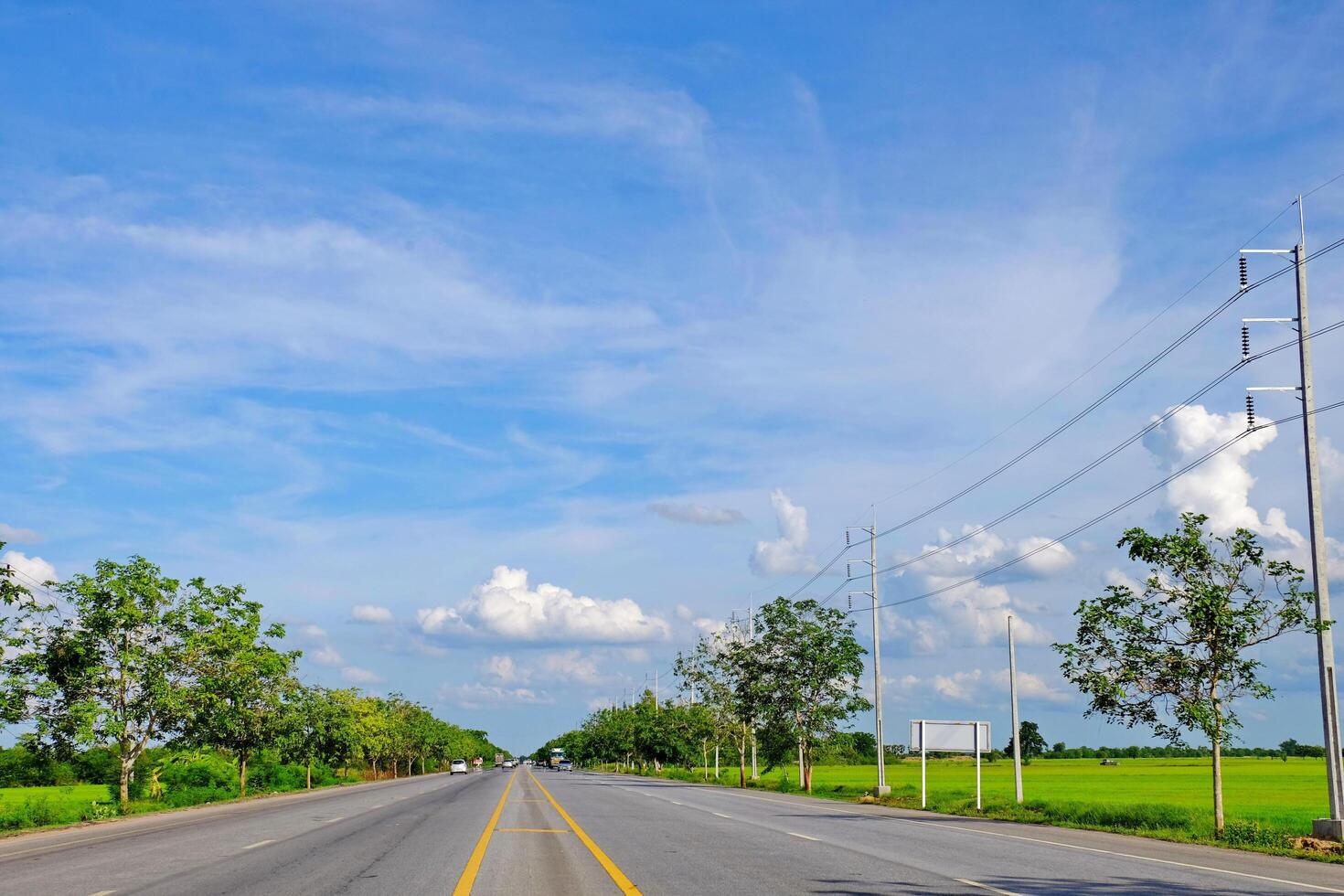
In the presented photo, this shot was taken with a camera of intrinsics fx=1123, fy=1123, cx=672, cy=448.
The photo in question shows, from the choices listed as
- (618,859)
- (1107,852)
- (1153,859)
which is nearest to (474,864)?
(618,859)

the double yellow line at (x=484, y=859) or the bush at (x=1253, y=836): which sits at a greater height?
the double yellow line at (x=484, y=859)

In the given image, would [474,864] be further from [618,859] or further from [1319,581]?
[1319,581]

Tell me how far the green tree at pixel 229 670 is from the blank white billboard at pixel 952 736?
2716 cm

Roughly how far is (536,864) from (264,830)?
496 inches

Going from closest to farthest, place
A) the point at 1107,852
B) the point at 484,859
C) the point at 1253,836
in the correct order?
the point at 484,859
the point at 1107,852
the point at 1253,836

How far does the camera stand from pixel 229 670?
45.8 meters

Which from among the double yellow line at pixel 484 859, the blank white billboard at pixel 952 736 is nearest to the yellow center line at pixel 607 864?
the double yellow line at pixel 484 859

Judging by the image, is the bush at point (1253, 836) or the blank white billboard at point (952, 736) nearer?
the bush at point (1253, 836)

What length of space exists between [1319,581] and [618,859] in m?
17.7

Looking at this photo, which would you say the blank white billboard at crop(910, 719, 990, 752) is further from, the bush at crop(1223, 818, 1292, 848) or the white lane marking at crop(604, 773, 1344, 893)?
the bush at crop(1223, 818, 1292, 848)

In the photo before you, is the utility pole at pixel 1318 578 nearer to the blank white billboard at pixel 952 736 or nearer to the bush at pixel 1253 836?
the bush at pixel 1253 836

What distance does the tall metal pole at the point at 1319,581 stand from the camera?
23109mm

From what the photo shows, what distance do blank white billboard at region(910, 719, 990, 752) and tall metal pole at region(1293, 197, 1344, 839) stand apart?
15623 mm

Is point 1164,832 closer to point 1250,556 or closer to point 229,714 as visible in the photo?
point 1250,556
